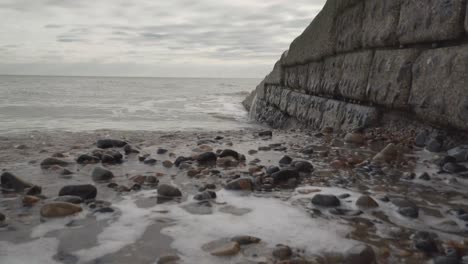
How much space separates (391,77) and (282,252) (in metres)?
2.59

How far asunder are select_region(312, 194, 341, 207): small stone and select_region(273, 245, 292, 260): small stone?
23.9 inches

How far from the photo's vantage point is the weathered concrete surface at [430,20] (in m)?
2.58

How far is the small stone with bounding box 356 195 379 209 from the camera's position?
6.47 feet

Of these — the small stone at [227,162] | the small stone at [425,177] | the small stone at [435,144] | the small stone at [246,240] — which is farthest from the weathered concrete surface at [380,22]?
the small stone at [246,240]

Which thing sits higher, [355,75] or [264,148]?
[355,75]

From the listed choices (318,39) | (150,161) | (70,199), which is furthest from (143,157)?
(318,39)

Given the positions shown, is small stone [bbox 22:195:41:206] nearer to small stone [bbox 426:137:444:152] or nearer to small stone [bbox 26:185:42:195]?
small stone [bbox 26:185:42:195]

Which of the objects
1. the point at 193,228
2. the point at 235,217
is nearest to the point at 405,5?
the point at 235,217

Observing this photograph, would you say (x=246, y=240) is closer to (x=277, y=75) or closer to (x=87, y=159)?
(x=87, y=159)

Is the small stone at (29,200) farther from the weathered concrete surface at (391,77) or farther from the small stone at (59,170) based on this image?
the weathered concrete surface at (391,77)

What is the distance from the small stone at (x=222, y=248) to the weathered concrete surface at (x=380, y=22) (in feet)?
9.26

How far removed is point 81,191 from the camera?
2.32 m

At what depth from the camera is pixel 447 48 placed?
270cm

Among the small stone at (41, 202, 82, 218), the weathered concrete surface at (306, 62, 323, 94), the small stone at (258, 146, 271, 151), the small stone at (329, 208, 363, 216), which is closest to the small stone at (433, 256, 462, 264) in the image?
the small stone at (329, 208, 363, 216)
